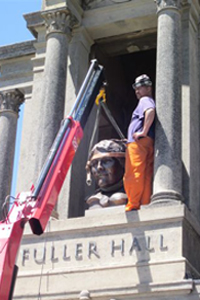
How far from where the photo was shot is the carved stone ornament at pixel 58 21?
22.6 metres

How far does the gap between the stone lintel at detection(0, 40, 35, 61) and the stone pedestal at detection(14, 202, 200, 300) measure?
8.41 m

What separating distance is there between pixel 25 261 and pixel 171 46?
245 inches

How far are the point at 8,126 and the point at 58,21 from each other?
5.05 m

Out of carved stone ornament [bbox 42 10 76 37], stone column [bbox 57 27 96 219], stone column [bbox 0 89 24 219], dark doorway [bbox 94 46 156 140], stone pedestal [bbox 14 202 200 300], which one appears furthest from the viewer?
dark doorway [bbox 94 46 156 140]

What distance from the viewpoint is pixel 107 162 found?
69.9ft

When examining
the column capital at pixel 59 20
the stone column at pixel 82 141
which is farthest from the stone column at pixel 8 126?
the column capital at pixel 59 20

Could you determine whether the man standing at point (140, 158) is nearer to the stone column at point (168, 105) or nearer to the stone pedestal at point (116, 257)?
the stone column at point (168, 105)

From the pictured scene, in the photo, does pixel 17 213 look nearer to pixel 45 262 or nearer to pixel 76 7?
pixel 45 262

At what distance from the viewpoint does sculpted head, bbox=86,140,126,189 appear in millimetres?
21219

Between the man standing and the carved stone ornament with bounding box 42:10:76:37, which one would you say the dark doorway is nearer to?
the carved stone ornament with bounding box 42:10:76:37

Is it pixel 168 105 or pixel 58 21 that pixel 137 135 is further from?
pixel 58 21

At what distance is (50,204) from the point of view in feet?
54.8

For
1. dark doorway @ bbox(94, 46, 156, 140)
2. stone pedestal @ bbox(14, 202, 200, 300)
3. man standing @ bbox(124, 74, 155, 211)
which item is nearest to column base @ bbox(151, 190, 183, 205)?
stone pedestal @ bbox(14, 202, 200, 300)

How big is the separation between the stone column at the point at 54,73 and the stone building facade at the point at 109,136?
27mm
